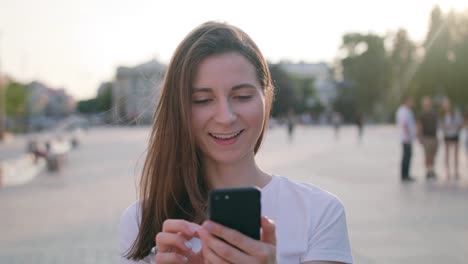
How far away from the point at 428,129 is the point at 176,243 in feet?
38.3

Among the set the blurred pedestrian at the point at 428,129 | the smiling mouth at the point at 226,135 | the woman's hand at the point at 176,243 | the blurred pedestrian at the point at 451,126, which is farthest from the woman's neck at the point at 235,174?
the blurred pedestrian at the point at 451,126

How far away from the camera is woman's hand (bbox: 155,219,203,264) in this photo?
60.4 inches

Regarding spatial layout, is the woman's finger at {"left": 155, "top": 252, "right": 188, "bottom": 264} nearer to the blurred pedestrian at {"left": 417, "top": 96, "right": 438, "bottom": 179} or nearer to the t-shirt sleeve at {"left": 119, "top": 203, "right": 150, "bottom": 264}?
the t-shirt sleeve at {"left": 119, "top": 203, "right": 150, "bottom": 264}

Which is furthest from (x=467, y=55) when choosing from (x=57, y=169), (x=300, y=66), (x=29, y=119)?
(x=300, y=66)

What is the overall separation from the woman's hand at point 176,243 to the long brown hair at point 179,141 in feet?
0.94

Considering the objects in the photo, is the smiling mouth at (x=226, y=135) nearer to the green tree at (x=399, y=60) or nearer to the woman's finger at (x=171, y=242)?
the woman's finger at (x=171, y=242)

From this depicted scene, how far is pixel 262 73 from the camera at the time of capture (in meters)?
1.93

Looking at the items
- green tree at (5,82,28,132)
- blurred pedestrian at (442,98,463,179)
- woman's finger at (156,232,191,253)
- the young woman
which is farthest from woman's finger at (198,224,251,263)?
green tree at (5,82,28,132)

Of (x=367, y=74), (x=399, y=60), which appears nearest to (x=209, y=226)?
(x=399, y=60)

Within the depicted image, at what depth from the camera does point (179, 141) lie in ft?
6.37

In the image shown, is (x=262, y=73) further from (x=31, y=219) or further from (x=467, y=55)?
(x=467, y=55)

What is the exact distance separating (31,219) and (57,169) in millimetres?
8279

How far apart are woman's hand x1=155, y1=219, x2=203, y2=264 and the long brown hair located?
0.94 feet

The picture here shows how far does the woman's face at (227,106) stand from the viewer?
183 centimetres
